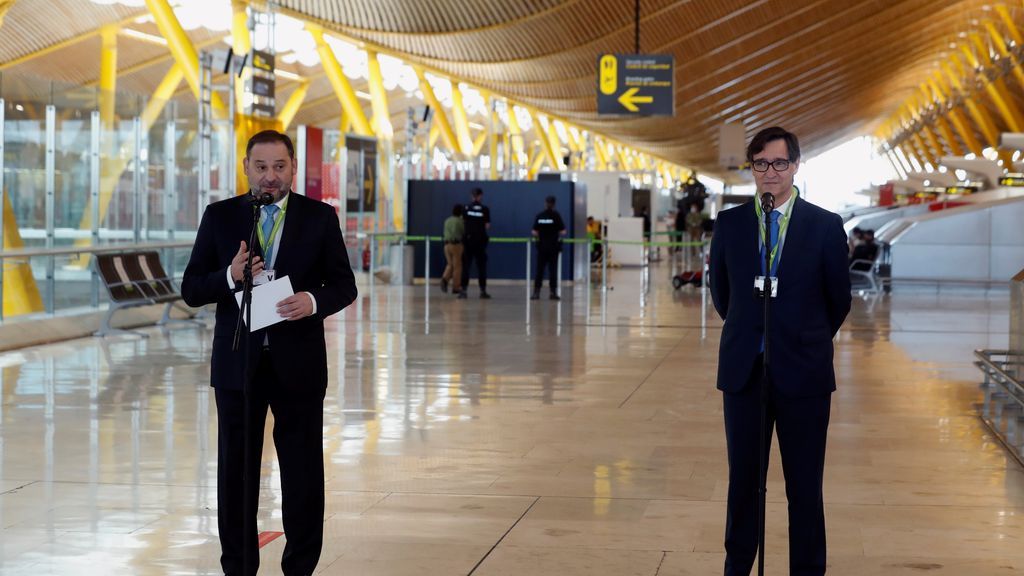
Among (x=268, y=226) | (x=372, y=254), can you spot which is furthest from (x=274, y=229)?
(x=372, y=254)

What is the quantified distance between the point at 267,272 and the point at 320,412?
545mm

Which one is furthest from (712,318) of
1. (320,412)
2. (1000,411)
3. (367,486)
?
(320,412)

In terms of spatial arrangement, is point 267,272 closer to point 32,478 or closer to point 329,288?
point 329,288

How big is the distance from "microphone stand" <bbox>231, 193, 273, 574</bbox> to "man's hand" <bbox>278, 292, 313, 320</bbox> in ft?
0.33

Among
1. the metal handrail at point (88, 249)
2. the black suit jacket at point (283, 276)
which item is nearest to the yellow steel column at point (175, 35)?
the metal handrail at point (88, 249)

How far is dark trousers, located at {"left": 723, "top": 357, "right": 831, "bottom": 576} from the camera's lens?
162 inches

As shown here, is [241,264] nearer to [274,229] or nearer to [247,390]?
[274,229]

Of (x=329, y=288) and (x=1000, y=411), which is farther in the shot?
(x=1000, y=411)

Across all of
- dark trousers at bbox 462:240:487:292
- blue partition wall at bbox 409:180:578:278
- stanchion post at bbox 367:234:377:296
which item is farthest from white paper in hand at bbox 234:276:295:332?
blue partition wall at bbox 409:180:578:278

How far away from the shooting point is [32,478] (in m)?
6.57

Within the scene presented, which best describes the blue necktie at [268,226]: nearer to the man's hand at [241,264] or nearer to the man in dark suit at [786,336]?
the man's hand at [241,264]

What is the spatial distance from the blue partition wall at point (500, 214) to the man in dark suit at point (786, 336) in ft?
72.2

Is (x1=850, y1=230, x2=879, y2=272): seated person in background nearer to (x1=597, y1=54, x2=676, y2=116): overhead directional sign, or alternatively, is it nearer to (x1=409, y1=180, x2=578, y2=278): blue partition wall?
(x1=597, y1=54, x2=676, y2=116): overhead directional sign

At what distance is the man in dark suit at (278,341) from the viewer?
4.13m
